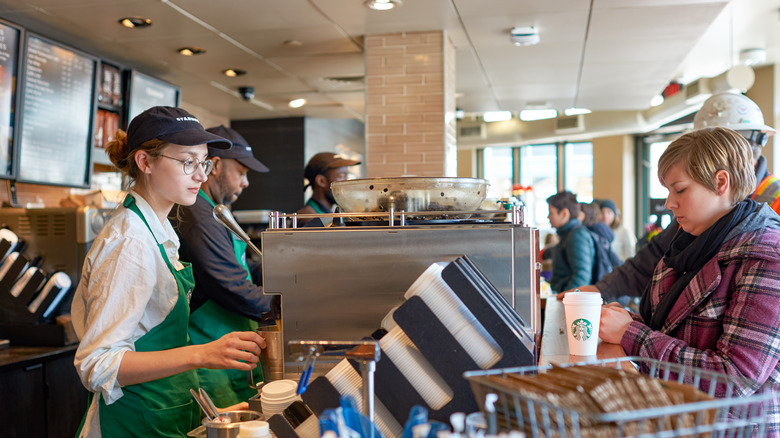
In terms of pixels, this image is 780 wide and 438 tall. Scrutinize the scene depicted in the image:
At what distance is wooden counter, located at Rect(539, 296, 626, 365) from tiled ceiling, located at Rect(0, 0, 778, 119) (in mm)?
2463

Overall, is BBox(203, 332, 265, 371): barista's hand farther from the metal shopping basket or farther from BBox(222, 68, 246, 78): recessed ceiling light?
BBox(222, 68, 246, 78): recessed ceiling light

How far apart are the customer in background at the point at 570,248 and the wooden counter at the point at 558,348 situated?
2616 millimetres

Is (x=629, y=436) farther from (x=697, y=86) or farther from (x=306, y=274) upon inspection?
(x=697, y=86)

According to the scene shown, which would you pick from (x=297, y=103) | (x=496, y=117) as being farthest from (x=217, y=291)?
(x=496, y=117)

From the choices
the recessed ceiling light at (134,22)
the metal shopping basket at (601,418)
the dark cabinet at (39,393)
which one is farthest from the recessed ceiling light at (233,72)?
the metal shopping basket at (601,418)

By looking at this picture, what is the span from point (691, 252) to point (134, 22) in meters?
3.70

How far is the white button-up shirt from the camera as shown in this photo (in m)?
1.46

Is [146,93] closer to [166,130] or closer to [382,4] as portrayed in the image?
[382,4]

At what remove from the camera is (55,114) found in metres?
4.37

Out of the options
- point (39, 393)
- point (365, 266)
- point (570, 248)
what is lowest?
point (39, 393)

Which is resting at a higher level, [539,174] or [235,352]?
[539,174]

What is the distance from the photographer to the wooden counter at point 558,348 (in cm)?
160

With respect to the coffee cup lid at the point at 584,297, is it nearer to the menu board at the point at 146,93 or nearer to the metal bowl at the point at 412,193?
the metal bowl at the point at 412,193

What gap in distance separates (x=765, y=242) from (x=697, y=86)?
22.7 ft
